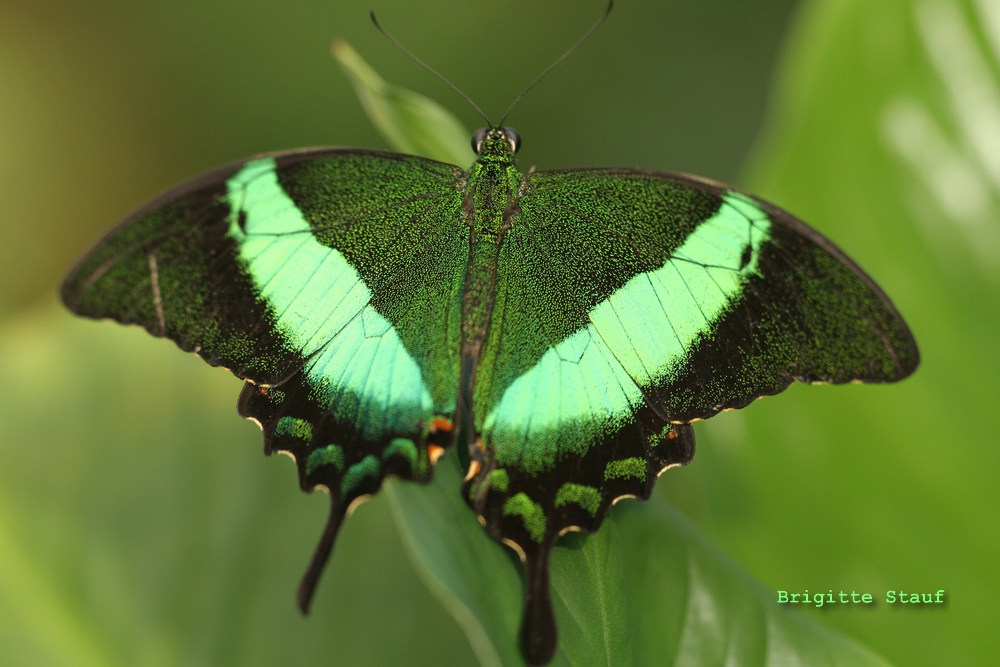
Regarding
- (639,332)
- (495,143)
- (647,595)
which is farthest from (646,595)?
(495,143)

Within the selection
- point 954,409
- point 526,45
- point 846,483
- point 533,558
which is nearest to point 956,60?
point 954,409

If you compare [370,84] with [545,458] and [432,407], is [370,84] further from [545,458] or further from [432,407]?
[545,458]

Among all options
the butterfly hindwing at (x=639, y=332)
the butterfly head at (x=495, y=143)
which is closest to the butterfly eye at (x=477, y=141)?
the butterfly head at (x=495, y=143)

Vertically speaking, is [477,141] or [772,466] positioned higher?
[477,141]

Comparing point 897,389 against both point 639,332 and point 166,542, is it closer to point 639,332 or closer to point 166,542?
point 639,332

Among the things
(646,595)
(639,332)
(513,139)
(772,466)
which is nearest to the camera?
(646,595)

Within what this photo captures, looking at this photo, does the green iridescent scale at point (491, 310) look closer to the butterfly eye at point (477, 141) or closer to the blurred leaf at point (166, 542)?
the butterfly eye at point (477, 141)

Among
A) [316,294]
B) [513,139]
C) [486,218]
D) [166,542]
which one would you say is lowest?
[166,542]

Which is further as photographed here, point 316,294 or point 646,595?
point 316,294
